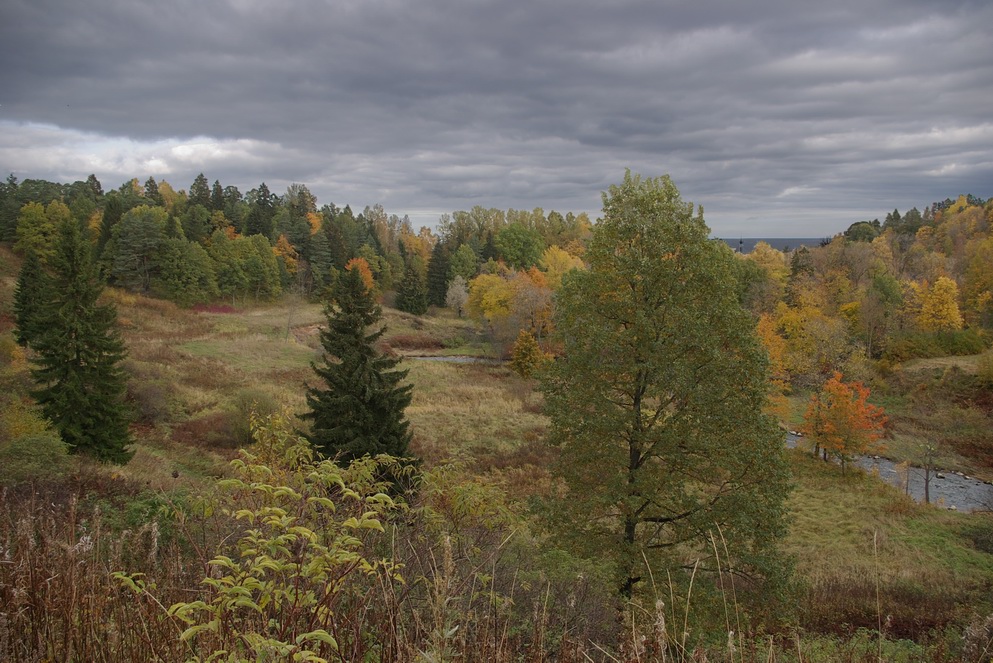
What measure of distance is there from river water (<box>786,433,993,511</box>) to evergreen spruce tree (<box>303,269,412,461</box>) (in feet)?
Result: 66.6

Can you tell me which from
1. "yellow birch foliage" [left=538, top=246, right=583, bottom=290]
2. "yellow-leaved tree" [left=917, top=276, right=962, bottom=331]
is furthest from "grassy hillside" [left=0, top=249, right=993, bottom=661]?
"yellow birch foliage" [left=538, top=246, right=583, bottom=290]

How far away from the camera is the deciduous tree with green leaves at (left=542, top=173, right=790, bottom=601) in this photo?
8.90 m

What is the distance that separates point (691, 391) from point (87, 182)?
124294 millimetres

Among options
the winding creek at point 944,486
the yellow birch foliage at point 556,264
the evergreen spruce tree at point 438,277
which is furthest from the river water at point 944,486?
the evergreen spruce tree at point 438,277

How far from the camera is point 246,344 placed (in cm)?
4381

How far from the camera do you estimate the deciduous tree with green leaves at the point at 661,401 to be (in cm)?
890

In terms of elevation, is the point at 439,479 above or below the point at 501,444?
above

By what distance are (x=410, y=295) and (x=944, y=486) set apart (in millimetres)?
56291

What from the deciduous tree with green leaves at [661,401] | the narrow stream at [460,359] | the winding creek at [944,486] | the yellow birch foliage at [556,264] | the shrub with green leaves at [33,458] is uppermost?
the yellow birch foliage at [556,264]

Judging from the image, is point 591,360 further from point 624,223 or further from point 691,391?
point 624,223

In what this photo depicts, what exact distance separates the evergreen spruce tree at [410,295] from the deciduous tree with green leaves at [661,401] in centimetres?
6076

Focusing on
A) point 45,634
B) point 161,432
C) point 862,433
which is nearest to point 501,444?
point 161,432

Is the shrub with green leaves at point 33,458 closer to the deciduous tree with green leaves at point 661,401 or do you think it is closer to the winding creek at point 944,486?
the deciduous tree with green leaves at point 661,401

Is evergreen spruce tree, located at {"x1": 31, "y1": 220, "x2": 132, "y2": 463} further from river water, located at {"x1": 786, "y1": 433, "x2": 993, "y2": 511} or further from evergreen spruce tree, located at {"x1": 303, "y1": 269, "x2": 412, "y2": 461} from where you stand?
river water, located at {"x1": 786, "y1": 433, "x2": 993, "y2": 511}
